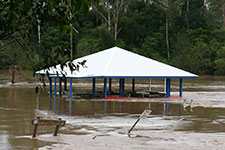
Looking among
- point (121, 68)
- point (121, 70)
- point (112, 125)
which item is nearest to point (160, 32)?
point (121, 68)

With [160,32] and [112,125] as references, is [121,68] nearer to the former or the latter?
[112,125]

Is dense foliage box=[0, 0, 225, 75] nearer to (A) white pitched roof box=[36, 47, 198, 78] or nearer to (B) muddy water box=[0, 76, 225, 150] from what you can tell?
(A) white pitched roof box=[36, 47, 198, 78]

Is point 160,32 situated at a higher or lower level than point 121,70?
higher

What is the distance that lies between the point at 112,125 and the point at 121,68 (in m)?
12.1

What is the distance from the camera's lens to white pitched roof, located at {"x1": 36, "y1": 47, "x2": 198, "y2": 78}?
2770cm

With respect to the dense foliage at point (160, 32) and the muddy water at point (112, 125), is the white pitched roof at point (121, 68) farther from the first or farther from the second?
the dense foliage at point (160, 32)

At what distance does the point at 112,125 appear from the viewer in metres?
16.8

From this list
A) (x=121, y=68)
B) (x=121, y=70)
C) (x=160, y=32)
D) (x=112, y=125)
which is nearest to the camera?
(x=112, y=125)

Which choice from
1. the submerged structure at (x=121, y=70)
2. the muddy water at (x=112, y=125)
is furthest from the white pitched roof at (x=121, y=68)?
the muddy water at (x=112, y=125)

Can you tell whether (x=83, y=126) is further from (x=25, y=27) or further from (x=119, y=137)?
(x=25, y=27)

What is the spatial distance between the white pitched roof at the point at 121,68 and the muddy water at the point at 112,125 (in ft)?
6.20

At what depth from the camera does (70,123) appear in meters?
17.0

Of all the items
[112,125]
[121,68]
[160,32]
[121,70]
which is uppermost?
[160,32]

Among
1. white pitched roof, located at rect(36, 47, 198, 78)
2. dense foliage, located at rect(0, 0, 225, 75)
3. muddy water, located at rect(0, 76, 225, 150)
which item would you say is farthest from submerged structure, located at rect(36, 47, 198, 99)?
dense foliage, located at rect(0, 0, 225, 75)
